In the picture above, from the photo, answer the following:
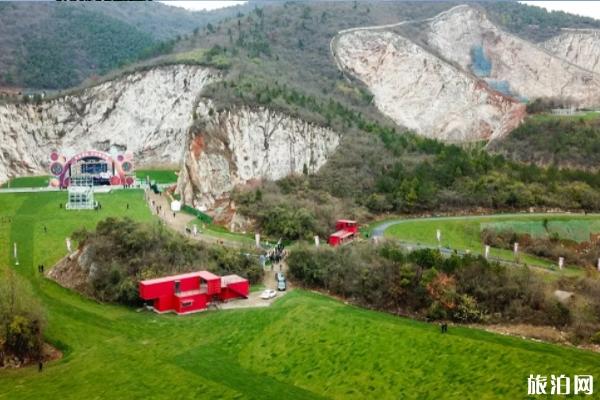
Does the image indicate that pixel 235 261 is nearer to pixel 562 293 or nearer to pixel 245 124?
pixel 562 293

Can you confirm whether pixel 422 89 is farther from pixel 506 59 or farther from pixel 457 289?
pixel 457 289

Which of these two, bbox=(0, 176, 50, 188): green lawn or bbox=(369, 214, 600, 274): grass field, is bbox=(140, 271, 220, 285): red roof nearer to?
bbox=(369, 214, 600, 274): grass field

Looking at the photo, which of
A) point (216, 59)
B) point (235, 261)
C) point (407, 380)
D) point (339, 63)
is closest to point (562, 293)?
point (407, 380)

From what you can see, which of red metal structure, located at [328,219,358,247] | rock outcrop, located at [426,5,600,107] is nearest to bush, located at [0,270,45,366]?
red metal structure, located at [328,219,358,247]

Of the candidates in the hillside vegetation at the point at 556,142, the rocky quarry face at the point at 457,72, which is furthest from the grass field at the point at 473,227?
the rocky quarry face at the point at 457,72

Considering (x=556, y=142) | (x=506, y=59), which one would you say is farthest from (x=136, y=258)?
(x=506, y=59)

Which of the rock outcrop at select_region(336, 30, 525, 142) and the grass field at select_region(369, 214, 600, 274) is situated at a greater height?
the rock outcrop at select_region(336, 30, 525, 142)
